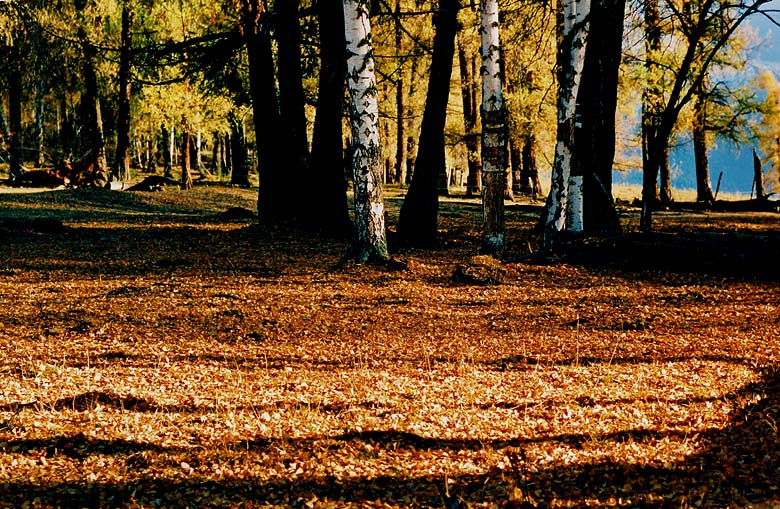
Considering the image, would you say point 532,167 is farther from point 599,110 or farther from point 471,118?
point 599,110

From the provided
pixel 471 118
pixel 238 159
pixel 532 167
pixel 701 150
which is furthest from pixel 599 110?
pixel 238 159

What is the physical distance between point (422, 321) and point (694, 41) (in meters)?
8.15

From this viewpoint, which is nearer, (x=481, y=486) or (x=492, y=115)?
(x=481, y=486)

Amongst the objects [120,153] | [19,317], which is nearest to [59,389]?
[19,317]

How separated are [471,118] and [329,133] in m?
18.1

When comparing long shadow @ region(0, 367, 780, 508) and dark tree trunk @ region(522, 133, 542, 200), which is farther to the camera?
dark tree trunk @ region(522, 133, 542, 200)

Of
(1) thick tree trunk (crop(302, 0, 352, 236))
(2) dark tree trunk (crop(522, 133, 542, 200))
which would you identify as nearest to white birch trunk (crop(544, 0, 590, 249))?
(1) thick tree trunk (crop(302, 0, 352, 236))

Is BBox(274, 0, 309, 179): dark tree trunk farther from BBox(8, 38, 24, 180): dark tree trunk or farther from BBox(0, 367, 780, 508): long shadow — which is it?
BBox(8, 38, 24, 180): dark tree trunk

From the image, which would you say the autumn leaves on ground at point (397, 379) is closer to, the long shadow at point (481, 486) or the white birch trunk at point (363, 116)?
the long shadow at point (481, 486)

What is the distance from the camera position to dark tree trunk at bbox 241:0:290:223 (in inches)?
554

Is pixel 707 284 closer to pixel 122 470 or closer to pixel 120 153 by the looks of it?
pixel 122 470

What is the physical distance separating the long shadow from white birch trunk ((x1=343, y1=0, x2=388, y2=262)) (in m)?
5.73

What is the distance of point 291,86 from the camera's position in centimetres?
1400

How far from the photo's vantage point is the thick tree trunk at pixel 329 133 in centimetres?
1303
